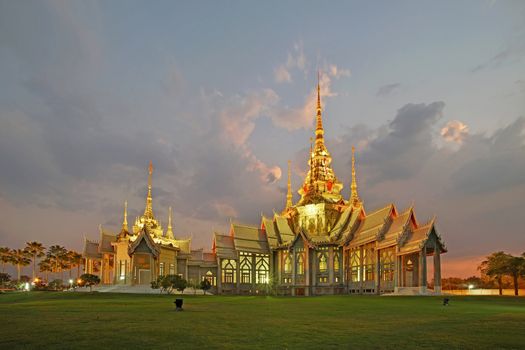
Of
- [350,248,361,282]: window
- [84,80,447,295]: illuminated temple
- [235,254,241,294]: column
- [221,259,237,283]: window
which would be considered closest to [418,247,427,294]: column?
[84,80,447,295]: illuminated temple

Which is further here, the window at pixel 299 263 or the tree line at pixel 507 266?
the window at pixel 299 263

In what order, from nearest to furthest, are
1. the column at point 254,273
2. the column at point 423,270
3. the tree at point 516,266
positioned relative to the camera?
the column at point 423,270
the tree at point 516,266
the column at point 254,273

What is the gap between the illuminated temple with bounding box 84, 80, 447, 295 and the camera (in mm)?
44844

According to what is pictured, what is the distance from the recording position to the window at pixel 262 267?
59500 mm

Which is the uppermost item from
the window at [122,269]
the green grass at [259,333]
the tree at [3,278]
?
the green grass at [259,333]

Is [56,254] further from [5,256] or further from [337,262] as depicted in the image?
[337,262]

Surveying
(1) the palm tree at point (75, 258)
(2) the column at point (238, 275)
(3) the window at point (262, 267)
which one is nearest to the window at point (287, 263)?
(3) the window at point (262, 267)

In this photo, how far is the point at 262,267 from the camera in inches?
2367

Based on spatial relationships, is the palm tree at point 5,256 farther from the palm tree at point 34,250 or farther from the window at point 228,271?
the window at point 228,271

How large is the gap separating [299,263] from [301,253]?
1.35 meters

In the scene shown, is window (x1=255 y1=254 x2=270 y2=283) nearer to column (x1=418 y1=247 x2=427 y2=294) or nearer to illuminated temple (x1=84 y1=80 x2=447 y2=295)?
illuminated temple (x1=84 y1=80 x2=447 y2=295)

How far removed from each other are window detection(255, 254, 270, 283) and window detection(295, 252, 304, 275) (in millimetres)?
5465

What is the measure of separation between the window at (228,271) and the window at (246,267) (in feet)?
3.55

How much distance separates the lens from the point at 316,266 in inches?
2174
